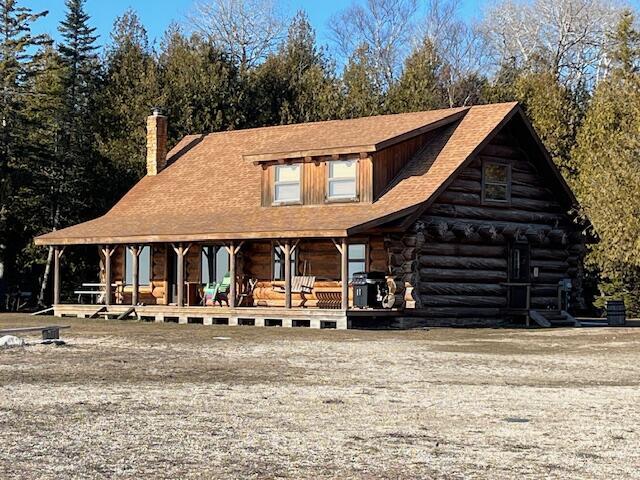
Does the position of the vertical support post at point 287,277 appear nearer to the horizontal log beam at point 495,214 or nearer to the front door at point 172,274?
the horizontal log beam at point 495,214

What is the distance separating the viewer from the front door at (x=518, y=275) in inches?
1368

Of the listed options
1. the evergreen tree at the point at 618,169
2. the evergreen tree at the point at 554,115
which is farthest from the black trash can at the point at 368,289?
the evergreen tree at the point at 554,115

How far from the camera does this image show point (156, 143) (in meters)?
41.4

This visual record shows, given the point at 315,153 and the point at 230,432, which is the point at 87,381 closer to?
the point at 230,432

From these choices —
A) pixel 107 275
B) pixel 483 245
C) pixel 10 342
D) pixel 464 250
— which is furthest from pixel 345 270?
pixel 10 342

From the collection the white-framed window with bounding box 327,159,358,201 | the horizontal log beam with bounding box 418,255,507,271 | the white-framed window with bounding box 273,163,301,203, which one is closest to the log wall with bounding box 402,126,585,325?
the horizontal log beam with bounding box 418,255,507,271

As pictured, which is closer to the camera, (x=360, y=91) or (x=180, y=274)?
(x=180, y=274)

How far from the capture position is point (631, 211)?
96.7 ft

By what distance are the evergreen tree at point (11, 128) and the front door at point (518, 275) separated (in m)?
20.0

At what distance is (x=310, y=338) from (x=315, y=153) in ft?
30.7

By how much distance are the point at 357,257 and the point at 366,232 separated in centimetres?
163

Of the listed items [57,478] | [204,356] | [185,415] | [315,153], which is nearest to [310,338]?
[204,356]

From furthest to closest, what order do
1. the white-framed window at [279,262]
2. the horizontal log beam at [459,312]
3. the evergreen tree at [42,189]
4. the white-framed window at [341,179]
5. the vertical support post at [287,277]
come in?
the evergreen tree at [42,189], the white-framed window at [279,262], the white-framed window at [341,179], the horizontal log beam at [459,312], the vertical support post at [287,277]

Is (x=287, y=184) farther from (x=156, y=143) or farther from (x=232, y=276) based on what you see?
(x=156, y=143)
